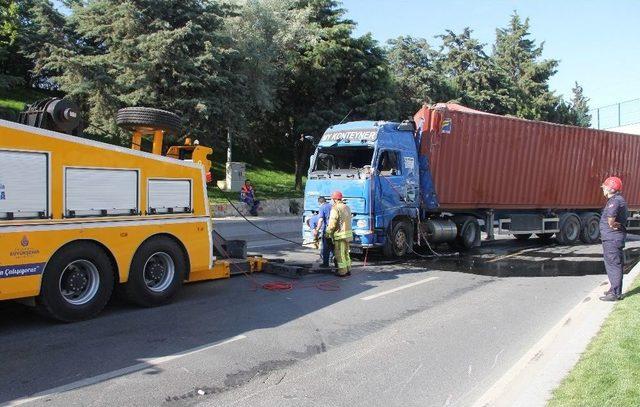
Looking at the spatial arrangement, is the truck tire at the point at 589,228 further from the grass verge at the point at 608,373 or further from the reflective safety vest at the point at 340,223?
the grass verge at the point at 608,373

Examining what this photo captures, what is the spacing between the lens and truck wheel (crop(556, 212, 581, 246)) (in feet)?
59.6

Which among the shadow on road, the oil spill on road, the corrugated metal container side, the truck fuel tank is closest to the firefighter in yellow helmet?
the shadow on road

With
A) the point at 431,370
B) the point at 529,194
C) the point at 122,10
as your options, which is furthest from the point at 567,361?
the point at 122,10

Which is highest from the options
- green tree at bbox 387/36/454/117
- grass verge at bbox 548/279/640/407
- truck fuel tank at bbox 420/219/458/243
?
green tree at bbox 387/36/454/117

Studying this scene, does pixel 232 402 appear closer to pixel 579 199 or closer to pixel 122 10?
pixel 579 199

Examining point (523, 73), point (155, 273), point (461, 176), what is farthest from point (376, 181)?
point (523, 73)

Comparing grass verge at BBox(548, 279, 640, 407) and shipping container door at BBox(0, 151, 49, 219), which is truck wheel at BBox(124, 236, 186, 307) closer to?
shipping container door at BBox(0, 151, 49, 219)

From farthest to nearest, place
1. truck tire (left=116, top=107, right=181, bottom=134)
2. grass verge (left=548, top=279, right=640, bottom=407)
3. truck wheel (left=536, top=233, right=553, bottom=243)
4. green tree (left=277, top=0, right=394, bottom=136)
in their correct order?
green tree (left=277, top=0, right=394, bottom=136) → truck wheel (left=536, top=233, right=553, bottom=243) → truck tire (left=116, top=107, right=181, bottom=134) → grass verge (left=548, top=279, right=640, bottom=407)

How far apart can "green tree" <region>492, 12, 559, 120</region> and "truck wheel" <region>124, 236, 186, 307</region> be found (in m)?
40.3

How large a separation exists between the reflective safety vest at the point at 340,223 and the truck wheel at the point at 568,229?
10.2 m

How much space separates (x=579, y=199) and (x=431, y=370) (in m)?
15.1

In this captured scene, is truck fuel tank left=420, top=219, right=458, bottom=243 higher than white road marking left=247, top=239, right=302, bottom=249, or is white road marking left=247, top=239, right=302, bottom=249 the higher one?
truck fuel tank left=420, top=219, right=458, bottom=243

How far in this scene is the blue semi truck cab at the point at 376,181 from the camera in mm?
12664

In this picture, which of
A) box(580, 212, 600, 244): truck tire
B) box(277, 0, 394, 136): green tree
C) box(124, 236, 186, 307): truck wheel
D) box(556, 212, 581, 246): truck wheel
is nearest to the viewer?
box(124, 236, 186, 307): truck wheel
